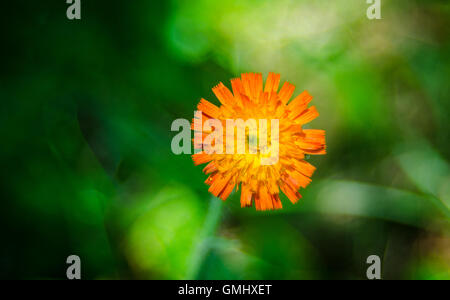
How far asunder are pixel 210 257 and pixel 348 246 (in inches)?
11.7

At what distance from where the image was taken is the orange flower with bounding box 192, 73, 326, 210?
23.5 inches

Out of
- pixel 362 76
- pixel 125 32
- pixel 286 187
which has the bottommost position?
pixel 286 187

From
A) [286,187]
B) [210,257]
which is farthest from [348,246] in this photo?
[210,257]

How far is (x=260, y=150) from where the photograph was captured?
23.9 inches

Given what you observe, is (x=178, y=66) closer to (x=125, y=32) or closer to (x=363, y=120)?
(x=125, y=32)

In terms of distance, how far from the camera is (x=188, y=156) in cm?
65

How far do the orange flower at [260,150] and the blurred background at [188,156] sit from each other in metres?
0.04

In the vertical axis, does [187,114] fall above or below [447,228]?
above

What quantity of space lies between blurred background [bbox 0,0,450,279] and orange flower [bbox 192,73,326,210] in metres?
0.04

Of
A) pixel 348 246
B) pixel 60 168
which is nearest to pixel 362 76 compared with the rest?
pixel 348 246

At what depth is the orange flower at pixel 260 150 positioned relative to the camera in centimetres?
60

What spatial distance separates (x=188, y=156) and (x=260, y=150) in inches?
6.1

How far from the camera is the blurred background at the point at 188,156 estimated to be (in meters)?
0.65

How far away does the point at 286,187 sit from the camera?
2.02 feet
